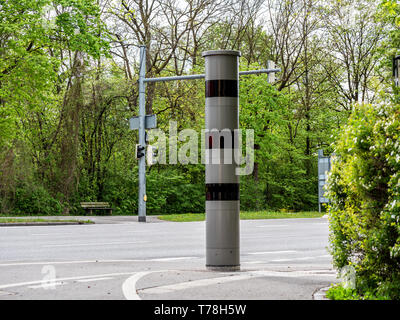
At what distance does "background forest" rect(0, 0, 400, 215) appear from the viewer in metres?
30.2

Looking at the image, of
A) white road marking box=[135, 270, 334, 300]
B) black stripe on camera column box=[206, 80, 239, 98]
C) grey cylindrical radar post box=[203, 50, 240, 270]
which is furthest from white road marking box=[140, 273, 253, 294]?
black stripe on camera column box=[206, 80, 239, 98]

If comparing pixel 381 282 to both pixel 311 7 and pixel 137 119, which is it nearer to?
pixel 137 119

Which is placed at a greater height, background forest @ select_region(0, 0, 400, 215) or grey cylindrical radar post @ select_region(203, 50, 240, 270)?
background forest @ select_region(0, 0, 400, 215)

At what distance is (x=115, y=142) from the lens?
3712 centimetres

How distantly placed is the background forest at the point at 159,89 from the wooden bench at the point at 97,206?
0.77 m

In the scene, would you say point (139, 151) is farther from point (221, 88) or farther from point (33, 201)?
point (221, 88)

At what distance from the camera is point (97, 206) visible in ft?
112

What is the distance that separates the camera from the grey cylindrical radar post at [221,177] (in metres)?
8.79

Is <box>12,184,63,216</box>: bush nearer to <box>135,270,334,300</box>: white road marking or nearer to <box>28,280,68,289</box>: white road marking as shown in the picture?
<box>28,280,68,289</box>: white road marking

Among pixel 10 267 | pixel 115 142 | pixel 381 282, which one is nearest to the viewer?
pixel 381 282

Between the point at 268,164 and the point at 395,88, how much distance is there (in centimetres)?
4143

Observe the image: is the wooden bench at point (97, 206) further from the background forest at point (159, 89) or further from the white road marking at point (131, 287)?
the white road marking at point (131, 287)

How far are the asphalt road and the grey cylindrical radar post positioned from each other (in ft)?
1.01

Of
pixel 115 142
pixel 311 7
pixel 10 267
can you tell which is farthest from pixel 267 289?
pixel 311 7
